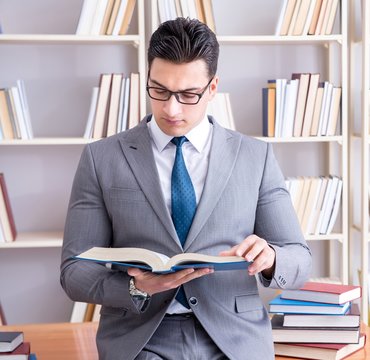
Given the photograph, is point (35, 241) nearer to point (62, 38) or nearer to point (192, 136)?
point (62, 38)

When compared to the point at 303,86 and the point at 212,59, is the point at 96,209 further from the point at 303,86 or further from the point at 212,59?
the point at 303,86

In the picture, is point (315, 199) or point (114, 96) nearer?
point (114, 96)

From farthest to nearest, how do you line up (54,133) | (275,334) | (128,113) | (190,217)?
(54,133) → (128,113) → (275,334) → (190,217)

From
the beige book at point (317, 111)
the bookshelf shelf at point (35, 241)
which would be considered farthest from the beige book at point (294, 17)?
the bookshelf shelf at point (35, 241)

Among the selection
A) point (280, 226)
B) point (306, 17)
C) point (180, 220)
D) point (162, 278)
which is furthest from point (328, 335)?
point (306, 17)

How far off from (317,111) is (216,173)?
1.44 m

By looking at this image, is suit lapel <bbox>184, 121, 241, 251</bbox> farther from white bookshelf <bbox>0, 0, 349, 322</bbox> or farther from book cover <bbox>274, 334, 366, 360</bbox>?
white bookshelf <bbox>0, 0, 349, 322</bbox>

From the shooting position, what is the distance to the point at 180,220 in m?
1.85

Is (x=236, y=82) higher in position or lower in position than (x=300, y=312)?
higher

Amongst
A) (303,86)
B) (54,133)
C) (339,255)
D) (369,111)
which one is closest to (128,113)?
(54,133)

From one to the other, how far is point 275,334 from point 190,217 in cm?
50

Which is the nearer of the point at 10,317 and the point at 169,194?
the point at 169,194

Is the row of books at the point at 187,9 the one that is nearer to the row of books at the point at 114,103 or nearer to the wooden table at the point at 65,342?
the row of books at the point at 114,103

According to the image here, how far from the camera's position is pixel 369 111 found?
3221 millimetres
